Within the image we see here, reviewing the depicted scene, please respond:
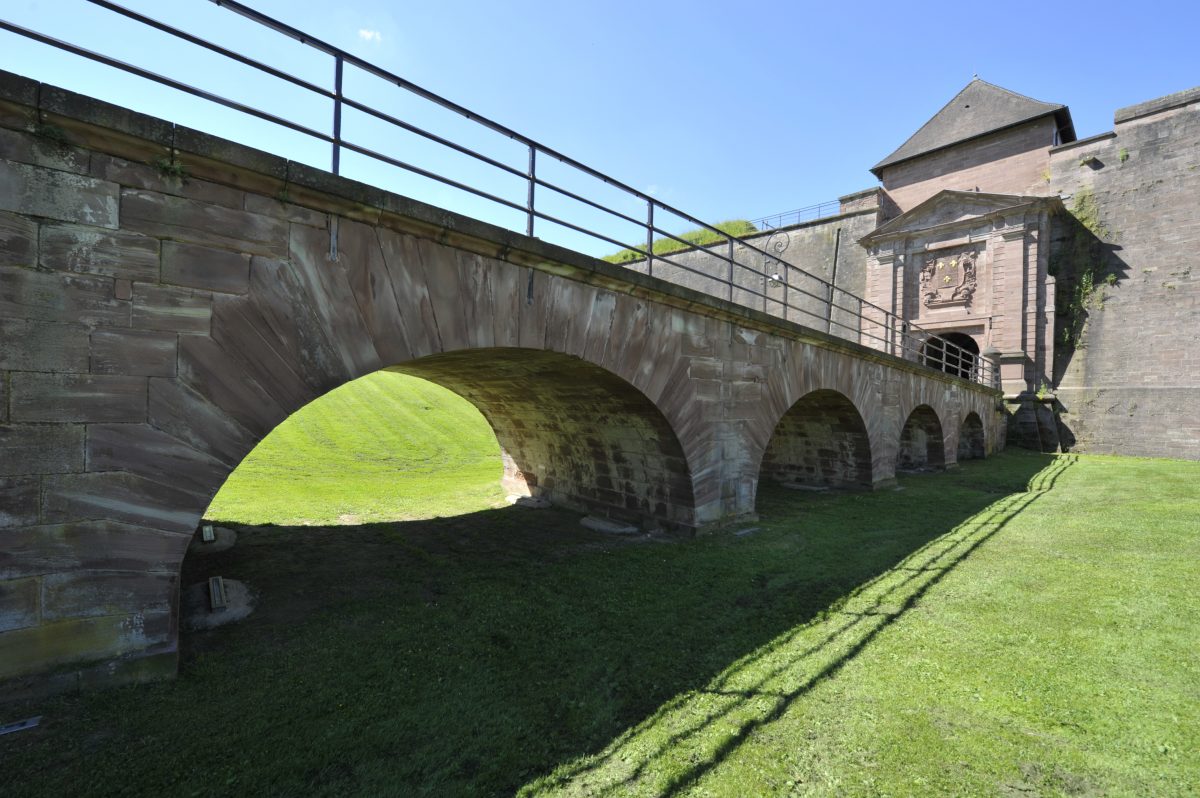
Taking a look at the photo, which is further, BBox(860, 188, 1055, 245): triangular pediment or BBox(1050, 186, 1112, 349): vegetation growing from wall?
BBox(860, 188, 1055, 245): triangular pediment

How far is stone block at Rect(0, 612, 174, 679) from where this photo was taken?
295 cm

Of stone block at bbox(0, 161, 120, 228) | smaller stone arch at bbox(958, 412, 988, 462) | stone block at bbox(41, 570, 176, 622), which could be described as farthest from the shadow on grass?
smaller stone arch at bbox(958, 412, 988, 462)

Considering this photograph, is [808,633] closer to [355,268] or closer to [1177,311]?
[355,268]

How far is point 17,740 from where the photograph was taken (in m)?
2.70

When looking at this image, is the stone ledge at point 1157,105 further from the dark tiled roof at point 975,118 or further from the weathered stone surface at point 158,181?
the weathered stone surface at point 158,181

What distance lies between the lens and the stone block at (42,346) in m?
2.93

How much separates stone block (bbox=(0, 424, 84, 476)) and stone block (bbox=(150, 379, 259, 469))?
0.36m

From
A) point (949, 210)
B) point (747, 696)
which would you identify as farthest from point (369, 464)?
point (949, 210)

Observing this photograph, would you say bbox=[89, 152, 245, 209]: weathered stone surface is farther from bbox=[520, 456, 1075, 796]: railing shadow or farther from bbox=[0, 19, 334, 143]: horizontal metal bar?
bbox=[520, 456, 1075, 796]: railing shadow

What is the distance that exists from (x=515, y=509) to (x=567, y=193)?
5288 mm

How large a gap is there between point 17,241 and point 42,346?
1.85 ft

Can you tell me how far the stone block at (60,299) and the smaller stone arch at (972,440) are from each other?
22.0m

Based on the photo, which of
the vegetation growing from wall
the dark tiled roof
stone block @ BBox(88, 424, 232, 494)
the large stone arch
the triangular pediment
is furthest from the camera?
the dark tiled roof

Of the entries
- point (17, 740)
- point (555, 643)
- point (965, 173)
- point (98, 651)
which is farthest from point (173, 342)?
point (965, 173)
